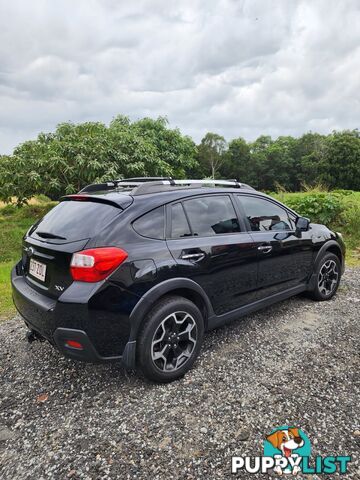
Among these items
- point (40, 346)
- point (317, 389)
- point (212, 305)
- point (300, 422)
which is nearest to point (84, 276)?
point (212, 305)

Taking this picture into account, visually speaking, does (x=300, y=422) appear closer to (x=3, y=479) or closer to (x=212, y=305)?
(x=212, y=305)

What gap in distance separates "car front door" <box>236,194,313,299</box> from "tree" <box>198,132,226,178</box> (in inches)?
1846

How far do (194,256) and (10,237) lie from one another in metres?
7.68

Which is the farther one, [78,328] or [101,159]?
[101,159]

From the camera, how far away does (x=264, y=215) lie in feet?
11.8

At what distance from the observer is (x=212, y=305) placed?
2945 mm

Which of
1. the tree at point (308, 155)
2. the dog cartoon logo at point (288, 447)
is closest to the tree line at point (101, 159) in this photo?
the tree at point (308, 155)

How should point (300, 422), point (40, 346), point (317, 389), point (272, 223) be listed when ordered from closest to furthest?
point (300, 422)
point (317, 389)
point (40, 346)
point (272, 223)

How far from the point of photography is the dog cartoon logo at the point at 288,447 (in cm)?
192

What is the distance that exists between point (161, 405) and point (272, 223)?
Answer: 7.43ft

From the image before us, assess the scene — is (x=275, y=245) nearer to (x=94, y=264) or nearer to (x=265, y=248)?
(x=265, y=248)

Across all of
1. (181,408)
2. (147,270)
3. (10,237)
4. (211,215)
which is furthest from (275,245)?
(10,237)

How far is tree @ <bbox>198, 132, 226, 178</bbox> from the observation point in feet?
167

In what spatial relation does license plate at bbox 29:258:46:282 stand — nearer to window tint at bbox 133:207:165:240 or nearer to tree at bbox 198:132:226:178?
window tint at bbox 133:207:165:240
